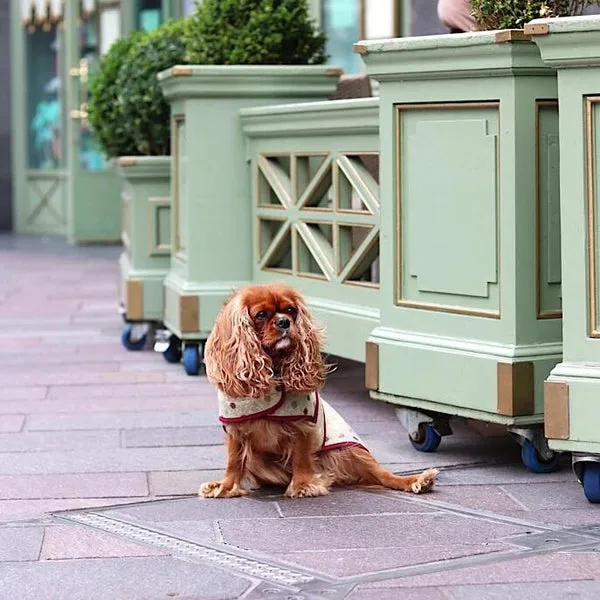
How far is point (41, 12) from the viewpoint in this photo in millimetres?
18844

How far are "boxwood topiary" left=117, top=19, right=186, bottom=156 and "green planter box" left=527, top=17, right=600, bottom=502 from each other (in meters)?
4.14

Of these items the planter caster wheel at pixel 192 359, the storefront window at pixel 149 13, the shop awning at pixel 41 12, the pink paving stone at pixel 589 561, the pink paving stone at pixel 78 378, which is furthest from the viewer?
the shop awning at pixel 41 12

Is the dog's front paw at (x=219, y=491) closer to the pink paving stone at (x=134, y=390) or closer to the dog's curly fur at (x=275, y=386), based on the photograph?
the dog's curly fur at (x=275, y=386)

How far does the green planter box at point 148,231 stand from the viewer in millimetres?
8125

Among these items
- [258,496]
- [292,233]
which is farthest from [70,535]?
[292,233]

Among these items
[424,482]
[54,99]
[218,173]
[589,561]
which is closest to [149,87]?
[218,173]

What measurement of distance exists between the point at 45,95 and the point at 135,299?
11.8m

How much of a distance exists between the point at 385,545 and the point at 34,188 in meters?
16.1

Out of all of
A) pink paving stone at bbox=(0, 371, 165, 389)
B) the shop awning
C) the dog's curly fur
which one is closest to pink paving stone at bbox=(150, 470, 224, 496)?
the dog's curly fur

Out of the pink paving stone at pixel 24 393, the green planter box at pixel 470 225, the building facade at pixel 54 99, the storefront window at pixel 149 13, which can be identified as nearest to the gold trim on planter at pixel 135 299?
the pink paving stone at pixel 24 393

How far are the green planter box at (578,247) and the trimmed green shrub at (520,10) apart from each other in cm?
41

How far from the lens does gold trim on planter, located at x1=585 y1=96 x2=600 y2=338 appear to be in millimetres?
4266

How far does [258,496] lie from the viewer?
4.61 m

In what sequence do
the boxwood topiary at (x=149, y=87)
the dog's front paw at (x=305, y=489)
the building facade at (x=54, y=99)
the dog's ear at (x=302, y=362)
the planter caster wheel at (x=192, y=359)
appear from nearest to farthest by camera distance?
the dog's ear at (x=302, y=362), the dog's front paw at (x=305, y=489), the planter caster wheel at (x=192, y=359), the boxwood topiary at (x=149, y=87), the building facade at (x=54, y=99)
